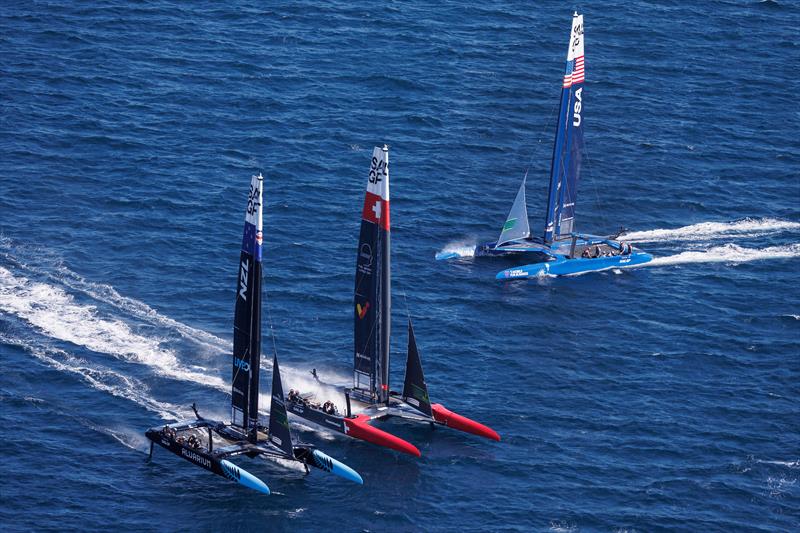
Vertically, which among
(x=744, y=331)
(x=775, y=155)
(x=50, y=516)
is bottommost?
(x=50, y=516)

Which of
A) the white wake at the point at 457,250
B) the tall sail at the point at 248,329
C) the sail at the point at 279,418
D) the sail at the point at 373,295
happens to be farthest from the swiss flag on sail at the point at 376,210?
the white wake at the point at 457,250

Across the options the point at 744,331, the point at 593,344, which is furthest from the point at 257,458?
the point at 744,331

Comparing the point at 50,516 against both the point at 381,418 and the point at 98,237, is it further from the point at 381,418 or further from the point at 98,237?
the point at 98,237

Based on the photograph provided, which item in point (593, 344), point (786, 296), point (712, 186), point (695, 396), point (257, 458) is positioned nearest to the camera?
point (257, 458)

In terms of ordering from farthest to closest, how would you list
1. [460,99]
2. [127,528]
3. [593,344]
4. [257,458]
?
[460,99]
[593,344]
[257,458]
[127,528]

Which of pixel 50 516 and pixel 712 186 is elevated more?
pixel 712 186

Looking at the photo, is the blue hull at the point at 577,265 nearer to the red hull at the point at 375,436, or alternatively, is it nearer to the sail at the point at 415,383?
the sail at the point at 415,383
